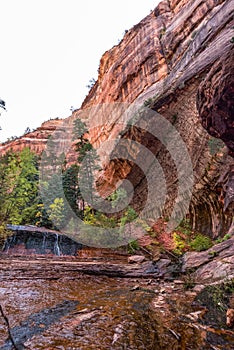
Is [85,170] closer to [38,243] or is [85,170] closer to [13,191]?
[13,191]

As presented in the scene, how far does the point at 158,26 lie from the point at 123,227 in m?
26.0

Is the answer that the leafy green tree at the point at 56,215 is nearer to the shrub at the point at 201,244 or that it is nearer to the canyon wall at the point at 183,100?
the canyon wall at the point at 183,100

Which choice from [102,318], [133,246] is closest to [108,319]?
[102,318]

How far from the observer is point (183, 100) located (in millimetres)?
15422

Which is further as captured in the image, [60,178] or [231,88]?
[60,178]

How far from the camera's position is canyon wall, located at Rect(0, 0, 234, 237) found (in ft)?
24.4

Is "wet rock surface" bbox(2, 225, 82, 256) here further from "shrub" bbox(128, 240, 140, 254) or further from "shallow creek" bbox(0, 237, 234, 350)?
"shallow creek" bbox(0, 237, 234, 350)

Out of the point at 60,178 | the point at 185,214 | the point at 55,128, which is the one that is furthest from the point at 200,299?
the point at 55,128

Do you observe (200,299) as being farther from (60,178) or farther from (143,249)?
(60,178)

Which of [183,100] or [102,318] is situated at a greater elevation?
[183,100]

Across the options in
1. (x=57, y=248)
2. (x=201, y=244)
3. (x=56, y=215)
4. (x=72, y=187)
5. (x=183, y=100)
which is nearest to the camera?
(x=201, y=244)

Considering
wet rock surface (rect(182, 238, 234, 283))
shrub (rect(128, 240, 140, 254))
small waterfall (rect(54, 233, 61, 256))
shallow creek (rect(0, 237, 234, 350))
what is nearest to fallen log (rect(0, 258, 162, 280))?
shallow creek (rect(0, 237, 234, 350))

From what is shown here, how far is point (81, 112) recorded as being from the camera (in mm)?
47500

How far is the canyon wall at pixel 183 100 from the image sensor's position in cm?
743
